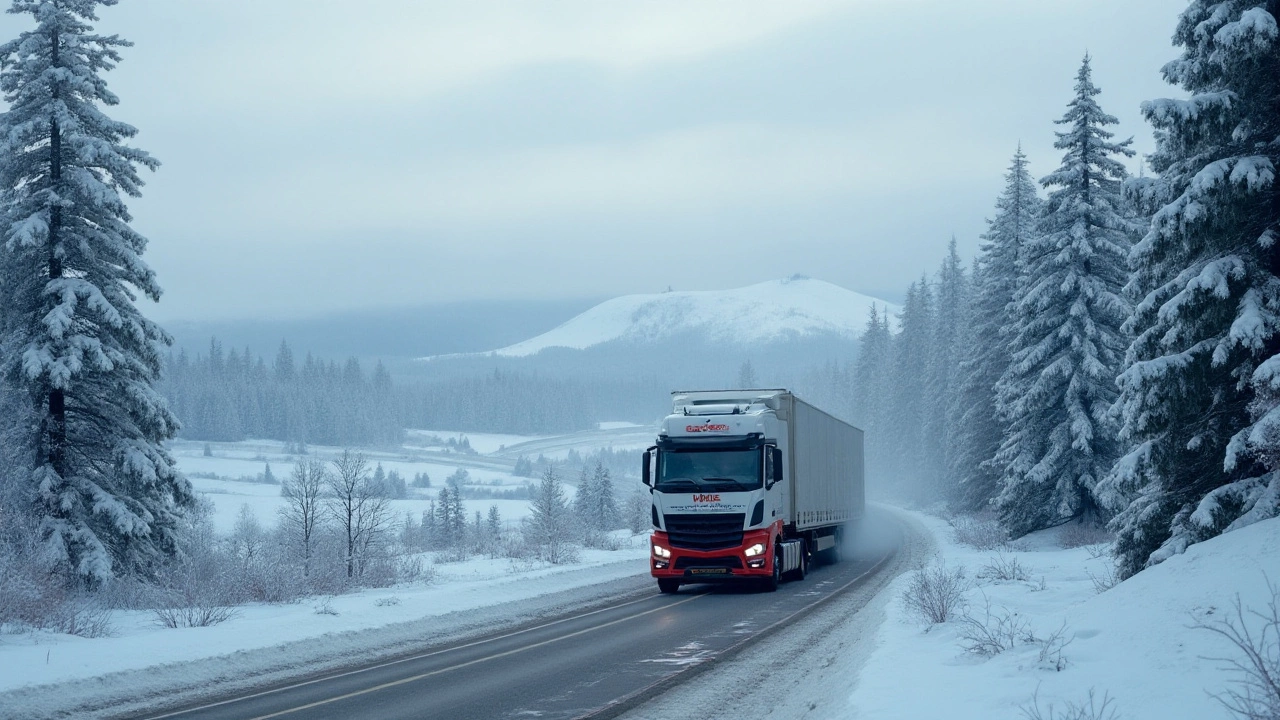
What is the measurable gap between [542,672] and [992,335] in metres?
32.5

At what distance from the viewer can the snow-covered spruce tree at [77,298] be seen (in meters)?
21.3

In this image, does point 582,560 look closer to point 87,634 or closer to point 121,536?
point 121,536

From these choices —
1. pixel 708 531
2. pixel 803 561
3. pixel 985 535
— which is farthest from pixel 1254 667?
pixel 985 535

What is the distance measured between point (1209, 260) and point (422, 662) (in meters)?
12.2

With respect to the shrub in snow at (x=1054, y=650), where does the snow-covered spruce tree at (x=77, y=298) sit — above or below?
above

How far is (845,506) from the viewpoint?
33562 mm

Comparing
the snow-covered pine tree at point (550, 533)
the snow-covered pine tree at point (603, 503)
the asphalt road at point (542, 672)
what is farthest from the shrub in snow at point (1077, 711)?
the snow-covered pine tree at point (603, 503)

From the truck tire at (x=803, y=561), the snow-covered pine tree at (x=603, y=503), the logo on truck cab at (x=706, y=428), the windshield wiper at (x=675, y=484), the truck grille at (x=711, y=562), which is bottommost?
the snow-covered pine tree at (x=603, y=503)

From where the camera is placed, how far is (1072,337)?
96.5 feet

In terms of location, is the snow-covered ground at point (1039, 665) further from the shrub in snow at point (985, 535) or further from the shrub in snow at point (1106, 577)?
the shrub in snow at point (985, 535)

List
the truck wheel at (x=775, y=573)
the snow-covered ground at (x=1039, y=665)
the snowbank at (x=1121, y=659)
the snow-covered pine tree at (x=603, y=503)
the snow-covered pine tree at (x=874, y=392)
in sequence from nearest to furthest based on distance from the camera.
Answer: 1. the snowbank at (x=1121, y=659)
2. the snow-covered ground at (x=1039, y=665)
3. the truck wheel at (x=775, y=573)
4. the snow-covered pine tree at (x=603, y=503)
5. the snow-covered pine tree at (x=874, y=392)

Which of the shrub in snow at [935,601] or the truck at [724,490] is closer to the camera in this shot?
the shrub in snow at [935,601]

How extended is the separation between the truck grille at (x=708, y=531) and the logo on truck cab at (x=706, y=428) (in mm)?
2012

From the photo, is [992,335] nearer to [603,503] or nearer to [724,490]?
[724,490]
